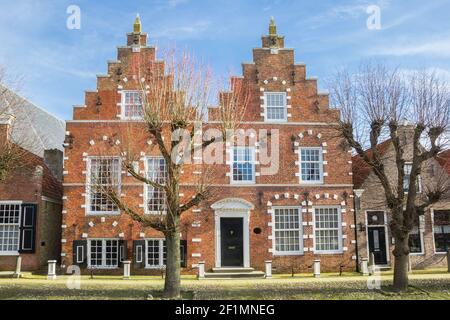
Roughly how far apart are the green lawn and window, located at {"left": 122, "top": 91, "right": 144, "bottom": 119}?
25.8 feet

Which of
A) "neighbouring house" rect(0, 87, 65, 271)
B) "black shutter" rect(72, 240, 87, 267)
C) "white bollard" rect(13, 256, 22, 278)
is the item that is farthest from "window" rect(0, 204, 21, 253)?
"black shutter" rect(72, 240, 87, 267)

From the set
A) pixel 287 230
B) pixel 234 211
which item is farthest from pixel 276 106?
pixel 287 230

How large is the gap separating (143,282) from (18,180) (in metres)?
8.38

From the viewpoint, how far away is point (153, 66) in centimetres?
2450

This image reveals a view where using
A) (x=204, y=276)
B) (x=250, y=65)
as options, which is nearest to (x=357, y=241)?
(x=204, y=276)

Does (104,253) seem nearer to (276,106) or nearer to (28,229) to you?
(28,229)

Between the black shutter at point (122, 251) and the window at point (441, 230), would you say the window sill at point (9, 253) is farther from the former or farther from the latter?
the window at point (441, 230)

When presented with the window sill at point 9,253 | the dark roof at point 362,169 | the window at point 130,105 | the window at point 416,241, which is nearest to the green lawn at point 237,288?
the window sill at point 9,253

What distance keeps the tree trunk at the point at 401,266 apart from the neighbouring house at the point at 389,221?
5.86 m

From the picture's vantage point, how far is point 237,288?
19234mm

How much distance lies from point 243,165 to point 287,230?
3.84 m

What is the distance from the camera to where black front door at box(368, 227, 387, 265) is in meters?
24.7

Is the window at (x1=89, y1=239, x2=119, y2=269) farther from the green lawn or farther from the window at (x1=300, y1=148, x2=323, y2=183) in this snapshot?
the window at (x1=300, y1=148, x2=323, y2=183)

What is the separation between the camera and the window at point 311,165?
24844 mm
